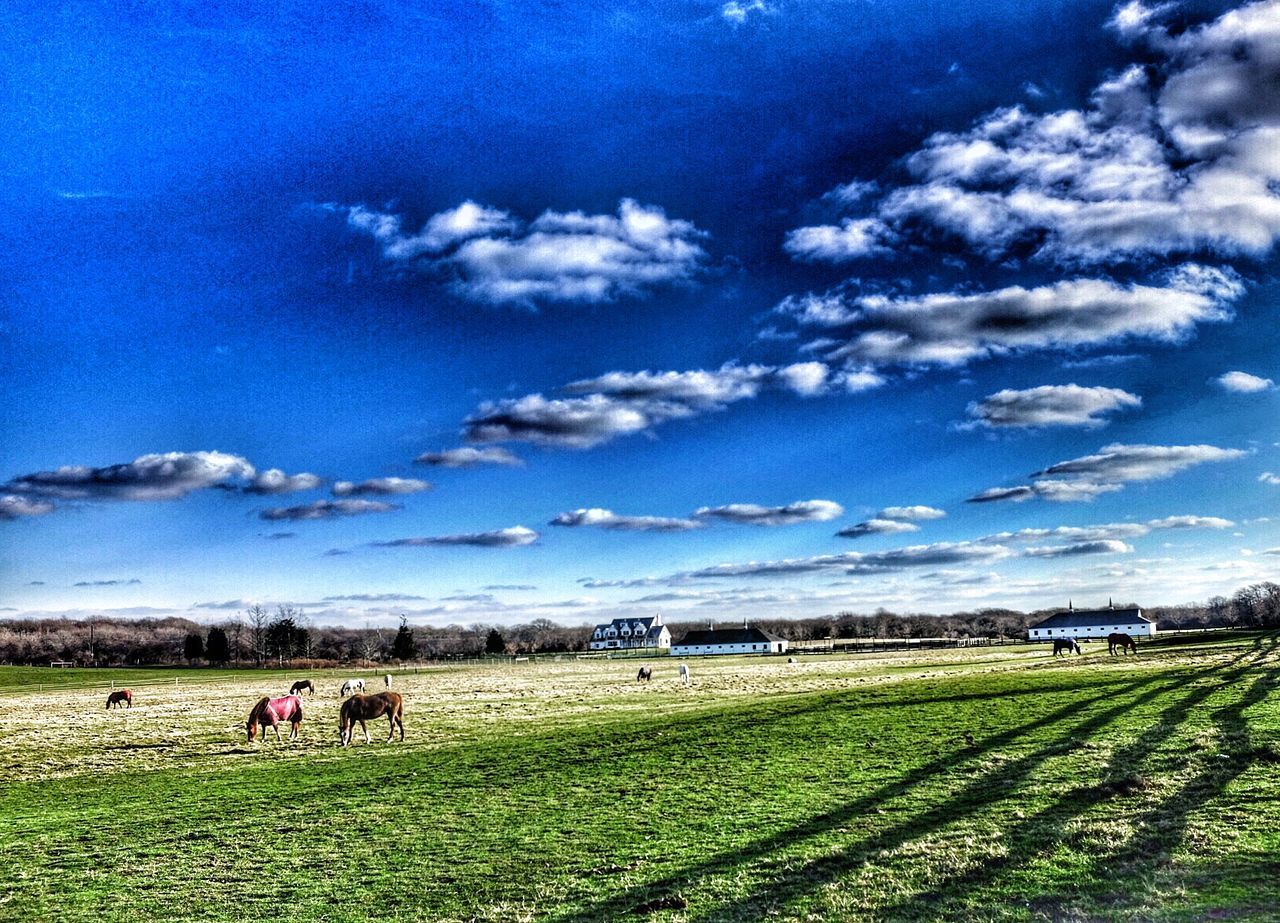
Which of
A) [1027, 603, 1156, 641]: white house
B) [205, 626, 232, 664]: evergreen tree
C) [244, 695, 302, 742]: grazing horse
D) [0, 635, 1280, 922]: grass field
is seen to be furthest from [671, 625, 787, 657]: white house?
[0, 635, 1280, 922]: grass field

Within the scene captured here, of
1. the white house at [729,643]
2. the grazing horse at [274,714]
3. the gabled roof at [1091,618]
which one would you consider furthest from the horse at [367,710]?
the gabled roof at [1091,618]

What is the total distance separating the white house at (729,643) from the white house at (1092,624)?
4910cm

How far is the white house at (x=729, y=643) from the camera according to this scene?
165 meters

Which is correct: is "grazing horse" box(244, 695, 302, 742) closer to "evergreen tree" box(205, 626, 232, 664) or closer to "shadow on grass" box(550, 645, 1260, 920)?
"shadow on grass" box(550, 645, 1260, 920)

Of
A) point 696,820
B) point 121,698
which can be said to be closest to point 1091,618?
point 121,698

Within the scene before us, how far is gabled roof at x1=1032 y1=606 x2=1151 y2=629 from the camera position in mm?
157875

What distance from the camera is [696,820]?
14016 mm

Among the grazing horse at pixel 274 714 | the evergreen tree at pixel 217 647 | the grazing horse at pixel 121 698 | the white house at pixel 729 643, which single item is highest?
the grazing horse at pixel 274 714

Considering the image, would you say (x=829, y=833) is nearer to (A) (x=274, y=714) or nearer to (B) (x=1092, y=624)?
(A) (x=274, y=714)

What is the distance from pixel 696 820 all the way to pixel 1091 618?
173 metres

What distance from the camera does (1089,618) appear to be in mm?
162000

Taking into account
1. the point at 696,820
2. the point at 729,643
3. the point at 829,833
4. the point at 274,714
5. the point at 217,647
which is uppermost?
the point at 829,833

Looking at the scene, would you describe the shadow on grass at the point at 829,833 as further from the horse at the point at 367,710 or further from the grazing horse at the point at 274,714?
the grazing horse at the point at 274,714

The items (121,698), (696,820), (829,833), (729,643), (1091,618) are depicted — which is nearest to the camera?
(829,833)
